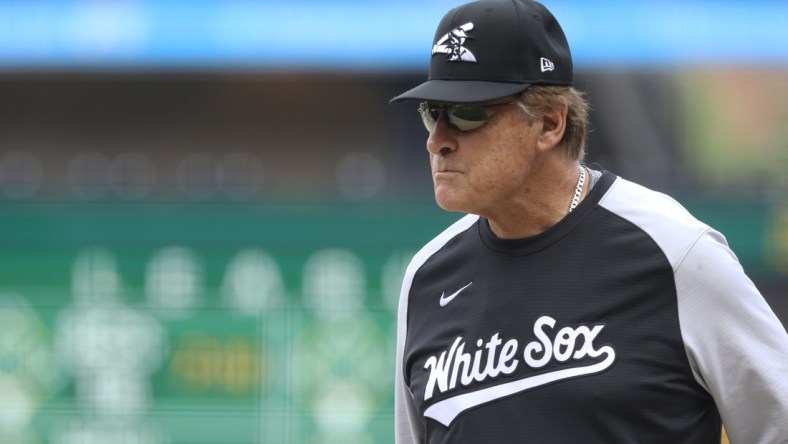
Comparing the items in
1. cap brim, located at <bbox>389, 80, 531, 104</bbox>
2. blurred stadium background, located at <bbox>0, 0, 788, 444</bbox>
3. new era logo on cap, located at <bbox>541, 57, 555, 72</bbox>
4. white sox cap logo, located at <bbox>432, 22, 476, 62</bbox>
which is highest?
white sox cap logo, located at <bbox>432, 22, 476, 62</bbox>

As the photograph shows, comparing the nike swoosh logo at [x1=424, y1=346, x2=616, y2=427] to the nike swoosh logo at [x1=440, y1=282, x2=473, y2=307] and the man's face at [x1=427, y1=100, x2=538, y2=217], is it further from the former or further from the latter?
the man's face at [x1=427, y1=100, x2=538, y2=217]

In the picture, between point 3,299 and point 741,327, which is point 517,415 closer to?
point 741,327

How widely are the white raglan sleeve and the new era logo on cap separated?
40cm

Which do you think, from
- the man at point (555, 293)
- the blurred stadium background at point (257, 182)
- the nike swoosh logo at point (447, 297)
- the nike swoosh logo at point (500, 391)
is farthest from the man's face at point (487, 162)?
the blurred stadium background at point (257, 182)

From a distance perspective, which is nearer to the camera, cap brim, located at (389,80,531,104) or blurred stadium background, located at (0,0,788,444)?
cap brim, located at (389,80,531,104)

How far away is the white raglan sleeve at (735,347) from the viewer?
6.51ft

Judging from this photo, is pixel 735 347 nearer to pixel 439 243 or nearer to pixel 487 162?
pixel 487 162

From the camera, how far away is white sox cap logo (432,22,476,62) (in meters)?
2.14

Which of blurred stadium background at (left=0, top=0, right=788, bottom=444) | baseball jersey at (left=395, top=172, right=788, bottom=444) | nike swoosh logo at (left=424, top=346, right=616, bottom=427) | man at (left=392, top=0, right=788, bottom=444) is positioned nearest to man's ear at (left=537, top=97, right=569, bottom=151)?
man at (left=392, top=0, right=788, bottom=444)

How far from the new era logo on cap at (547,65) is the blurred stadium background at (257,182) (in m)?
5.28

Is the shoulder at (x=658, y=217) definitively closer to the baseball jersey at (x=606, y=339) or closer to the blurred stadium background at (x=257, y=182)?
the baseball jersey at (x=606, y=339)

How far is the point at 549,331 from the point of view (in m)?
2.11

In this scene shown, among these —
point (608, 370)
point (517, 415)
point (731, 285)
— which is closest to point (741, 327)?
point (731, 285)

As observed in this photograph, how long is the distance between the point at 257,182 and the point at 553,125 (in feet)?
24.4
